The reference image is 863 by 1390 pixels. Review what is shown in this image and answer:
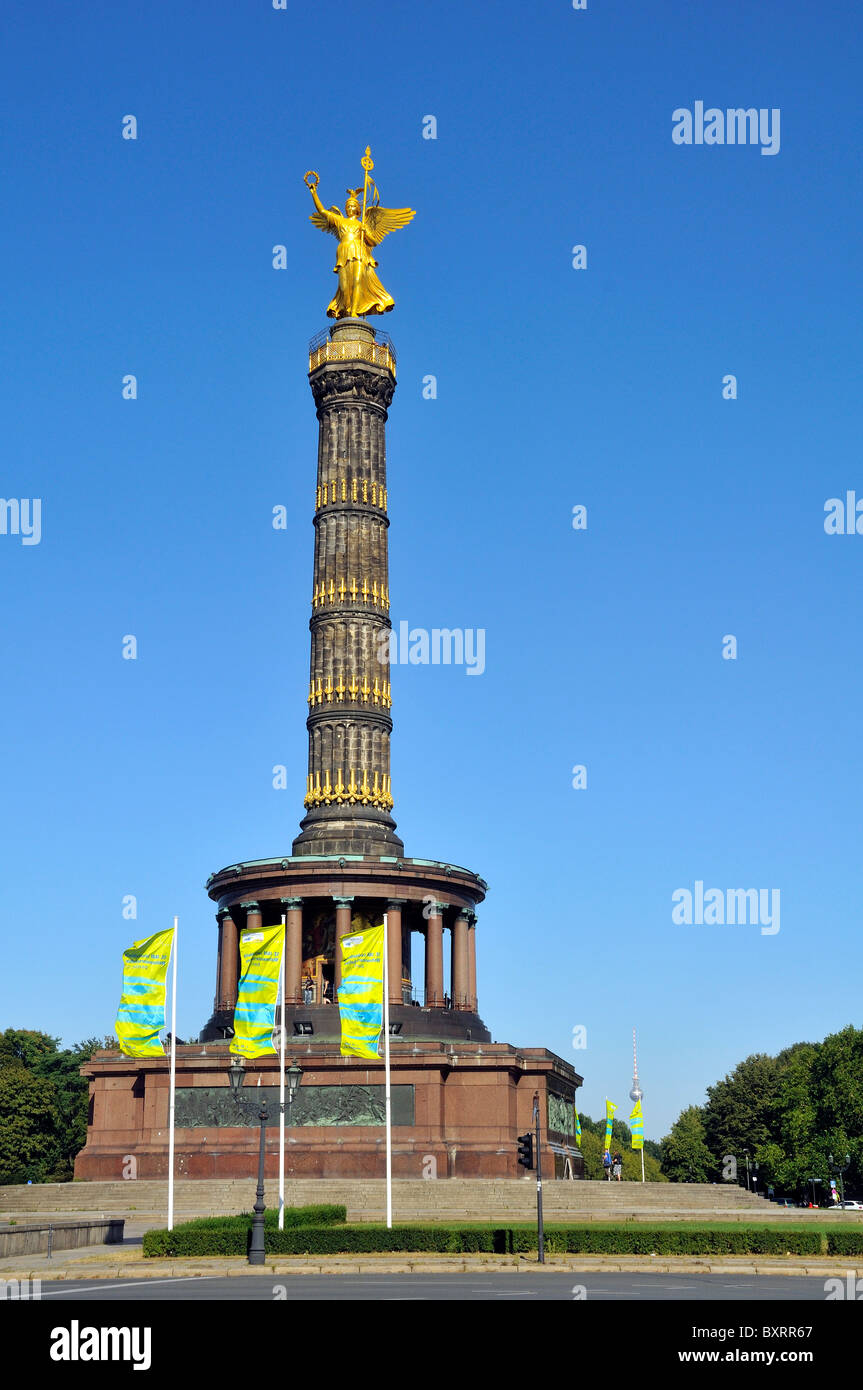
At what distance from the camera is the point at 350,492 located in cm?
5762

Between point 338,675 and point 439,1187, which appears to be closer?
point 439,1187

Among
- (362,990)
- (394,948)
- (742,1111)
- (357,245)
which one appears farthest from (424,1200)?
(742,1111)

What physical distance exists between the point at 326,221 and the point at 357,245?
1957 millimetres

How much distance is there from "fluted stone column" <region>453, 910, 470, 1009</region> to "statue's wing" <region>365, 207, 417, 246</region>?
29.0 m

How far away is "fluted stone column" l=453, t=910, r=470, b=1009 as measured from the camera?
53938 mm

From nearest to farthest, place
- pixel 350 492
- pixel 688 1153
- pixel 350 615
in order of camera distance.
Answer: pixel 350 615, pixel 350 492, pixel 688 1153

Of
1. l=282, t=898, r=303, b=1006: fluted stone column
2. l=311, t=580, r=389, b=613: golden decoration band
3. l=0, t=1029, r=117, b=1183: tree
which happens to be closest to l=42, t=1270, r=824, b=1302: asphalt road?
l=282, t=898, r=303, b=1006: fluted stone column

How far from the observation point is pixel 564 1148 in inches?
2044

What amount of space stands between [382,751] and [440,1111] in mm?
14820

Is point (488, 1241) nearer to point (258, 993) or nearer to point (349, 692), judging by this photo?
point (258, 993)

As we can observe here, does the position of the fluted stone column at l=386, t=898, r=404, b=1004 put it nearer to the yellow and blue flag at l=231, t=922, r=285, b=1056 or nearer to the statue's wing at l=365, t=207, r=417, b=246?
the yellow and blue flag at l=231, t=922, r=285, b=1056
